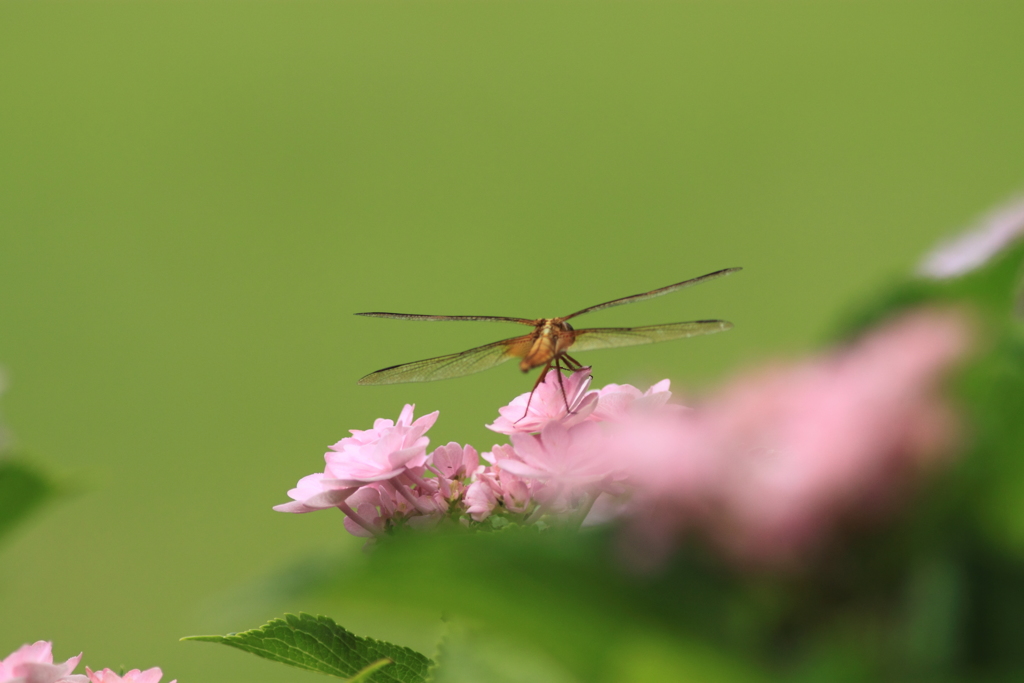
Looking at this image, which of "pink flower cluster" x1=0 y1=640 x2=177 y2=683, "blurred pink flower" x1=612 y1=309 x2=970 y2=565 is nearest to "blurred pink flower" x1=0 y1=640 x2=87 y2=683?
"pink flower cluster" x1=0 y1=640 x2=177 y2=683

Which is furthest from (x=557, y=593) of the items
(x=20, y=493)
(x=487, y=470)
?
(x=20, y=493)

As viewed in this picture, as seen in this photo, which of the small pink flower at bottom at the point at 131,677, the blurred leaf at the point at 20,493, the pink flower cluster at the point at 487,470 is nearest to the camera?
the pink flower cluster at the point at 487,470

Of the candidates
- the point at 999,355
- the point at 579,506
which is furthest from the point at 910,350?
the point at 579,506

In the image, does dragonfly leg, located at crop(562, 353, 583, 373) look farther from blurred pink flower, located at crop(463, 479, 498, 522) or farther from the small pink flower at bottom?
the small pink flower at bottom

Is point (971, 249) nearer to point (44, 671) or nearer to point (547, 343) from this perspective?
point (547, 343)

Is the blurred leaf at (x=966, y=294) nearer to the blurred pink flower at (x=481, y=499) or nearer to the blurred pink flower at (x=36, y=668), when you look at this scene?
the blurred pink flower at (x=481, y=499)

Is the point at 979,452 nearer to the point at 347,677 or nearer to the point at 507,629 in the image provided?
the point at 507,629

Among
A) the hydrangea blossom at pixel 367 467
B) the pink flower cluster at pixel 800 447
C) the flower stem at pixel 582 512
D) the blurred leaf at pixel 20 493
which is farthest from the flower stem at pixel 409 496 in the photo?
the blurred leaf at pixel 20 493
